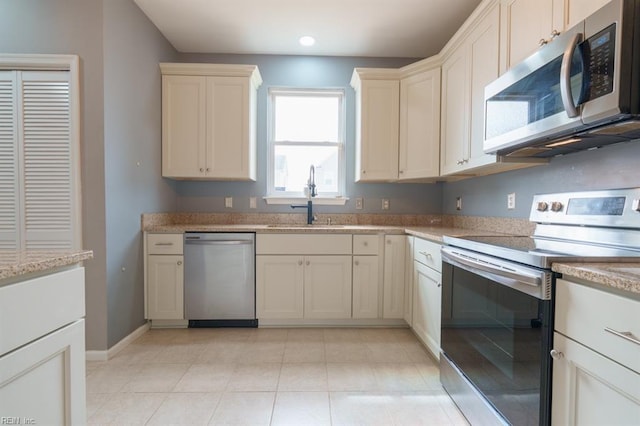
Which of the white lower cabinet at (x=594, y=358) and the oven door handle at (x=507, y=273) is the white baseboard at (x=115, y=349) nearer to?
the oven door handle at (x=507, y=273)

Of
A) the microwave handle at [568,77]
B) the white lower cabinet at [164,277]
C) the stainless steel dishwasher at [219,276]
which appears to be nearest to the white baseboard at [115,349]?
the white lower cabinet at [164,277]

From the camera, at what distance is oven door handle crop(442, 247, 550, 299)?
107cm

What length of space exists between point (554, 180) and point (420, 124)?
1305mm

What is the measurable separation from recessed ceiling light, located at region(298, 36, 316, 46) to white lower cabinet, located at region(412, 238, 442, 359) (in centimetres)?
212

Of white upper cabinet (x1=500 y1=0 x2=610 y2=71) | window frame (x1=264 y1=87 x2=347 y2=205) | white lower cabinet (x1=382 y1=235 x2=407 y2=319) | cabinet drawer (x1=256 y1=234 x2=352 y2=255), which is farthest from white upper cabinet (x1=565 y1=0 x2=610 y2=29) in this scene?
window frame (x1=264 y1=87 x2=347 y2=205)

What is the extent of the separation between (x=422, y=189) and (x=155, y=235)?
2.67 m

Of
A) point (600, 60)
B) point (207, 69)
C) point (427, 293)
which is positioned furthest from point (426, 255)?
point (207, 69)

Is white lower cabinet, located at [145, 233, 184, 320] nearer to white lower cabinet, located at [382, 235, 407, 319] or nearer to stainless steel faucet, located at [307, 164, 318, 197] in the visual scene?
stainless steel faucet, located at [307, 164, 318, 197]

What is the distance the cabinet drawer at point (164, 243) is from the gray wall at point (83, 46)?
536 mm

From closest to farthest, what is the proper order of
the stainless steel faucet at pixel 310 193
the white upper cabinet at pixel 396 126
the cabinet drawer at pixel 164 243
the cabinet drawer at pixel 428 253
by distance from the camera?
the cabinet drawer at pixel 428 253
the cabinet drawer at pixel 164 243
the white upper cabinet at pixel 396 126
the stainless steel faucet at pixel 310 193

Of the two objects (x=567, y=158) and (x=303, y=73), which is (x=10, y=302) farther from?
(x=303, y=73)

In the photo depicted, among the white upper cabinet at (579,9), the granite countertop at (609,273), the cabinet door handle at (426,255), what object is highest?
the white upper cabinet at (579,9)

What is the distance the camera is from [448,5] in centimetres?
249

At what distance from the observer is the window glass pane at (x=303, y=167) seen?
340 cm
